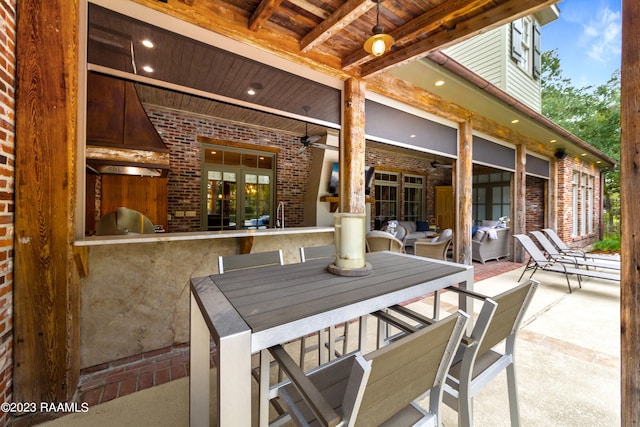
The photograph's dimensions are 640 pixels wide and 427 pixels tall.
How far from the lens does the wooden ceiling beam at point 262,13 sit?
214 centimetres

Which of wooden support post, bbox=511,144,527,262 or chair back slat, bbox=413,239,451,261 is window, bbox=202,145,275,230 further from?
wooden support post, bbox=511,144,527,262

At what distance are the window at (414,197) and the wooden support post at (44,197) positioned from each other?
8610mm

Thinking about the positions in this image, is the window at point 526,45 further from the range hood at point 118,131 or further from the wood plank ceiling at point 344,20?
the range hood at point 118,131

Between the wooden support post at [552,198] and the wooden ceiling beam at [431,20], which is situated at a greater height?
the wooden ceiling beam at [431,20]

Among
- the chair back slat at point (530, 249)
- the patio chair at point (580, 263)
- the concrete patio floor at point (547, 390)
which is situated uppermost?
the chair back slat at point (530, 249)

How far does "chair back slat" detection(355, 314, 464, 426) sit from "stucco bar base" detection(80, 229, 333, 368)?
6.30 feet

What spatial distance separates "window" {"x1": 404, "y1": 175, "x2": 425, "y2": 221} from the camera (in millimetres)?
8995

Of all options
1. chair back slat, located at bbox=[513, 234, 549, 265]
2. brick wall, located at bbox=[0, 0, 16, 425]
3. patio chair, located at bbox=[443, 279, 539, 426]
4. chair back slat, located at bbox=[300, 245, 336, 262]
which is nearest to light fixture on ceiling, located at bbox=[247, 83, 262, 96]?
brick wall, located at bbox=[0, 0, 16, 425]

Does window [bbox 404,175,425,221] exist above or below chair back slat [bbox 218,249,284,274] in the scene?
above

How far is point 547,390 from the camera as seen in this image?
181 cm

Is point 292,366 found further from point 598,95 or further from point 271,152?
point 598,95

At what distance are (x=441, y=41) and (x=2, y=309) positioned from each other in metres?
3.89

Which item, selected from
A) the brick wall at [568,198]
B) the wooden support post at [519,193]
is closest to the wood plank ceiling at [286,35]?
the wooden support post at [519,193]

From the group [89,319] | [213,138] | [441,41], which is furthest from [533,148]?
[89,319]
